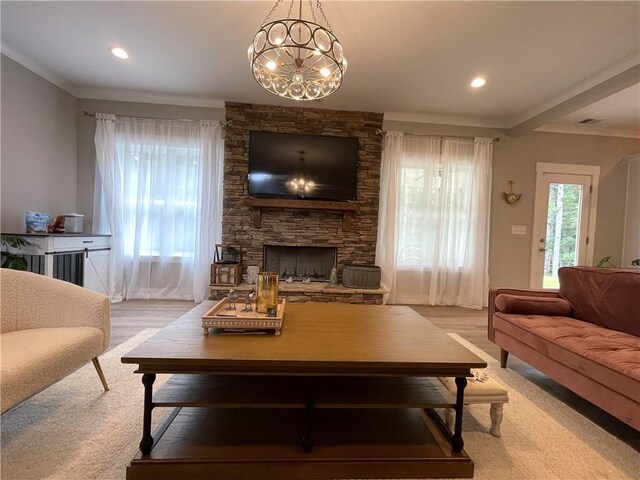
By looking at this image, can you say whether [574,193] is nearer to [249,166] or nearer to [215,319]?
[249,166]

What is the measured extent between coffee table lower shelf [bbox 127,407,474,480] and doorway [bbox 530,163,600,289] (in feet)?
13.4

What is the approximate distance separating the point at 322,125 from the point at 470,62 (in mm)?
1865

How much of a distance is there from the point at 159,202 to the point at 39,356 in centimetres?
297

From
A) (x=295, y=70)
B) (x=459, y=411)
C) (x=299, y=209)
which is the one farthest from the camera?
(x=299, y=209)

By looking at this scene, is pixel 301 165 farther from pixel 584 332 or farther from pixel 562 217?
pixel 562 217

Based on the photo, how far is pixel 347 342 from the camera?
1.47 m

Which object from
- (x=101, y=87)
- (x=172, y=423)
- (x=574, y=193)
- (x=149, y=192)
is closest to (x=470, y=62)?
(x=574, y=193)

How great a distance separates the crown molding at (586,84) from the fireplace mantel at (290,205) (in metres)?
2.60

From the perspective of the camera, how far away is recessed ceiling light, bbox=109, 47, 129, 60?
115 inches

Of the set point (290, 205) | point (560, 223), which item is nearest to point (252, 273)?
point (290, 205)

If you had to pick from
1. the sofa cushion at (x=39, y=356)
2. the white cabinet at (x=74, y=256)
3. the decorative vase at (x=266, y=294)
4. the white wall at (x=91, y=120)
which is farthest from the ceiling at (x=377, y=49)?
the sofa cushion at (x=39, y=356)

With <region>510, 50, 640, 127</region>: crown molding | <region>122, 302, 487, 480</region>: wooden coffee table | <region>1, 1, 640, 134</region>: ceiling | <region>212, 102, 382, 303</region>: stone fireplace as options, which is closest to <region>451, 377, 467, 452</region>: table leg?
<region>122, 302, 487, 480</region>: wooden coffee table

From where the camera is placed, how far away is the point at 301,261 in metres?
4.35

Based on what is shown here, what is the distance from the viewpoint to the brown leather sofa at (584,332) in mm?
1521
